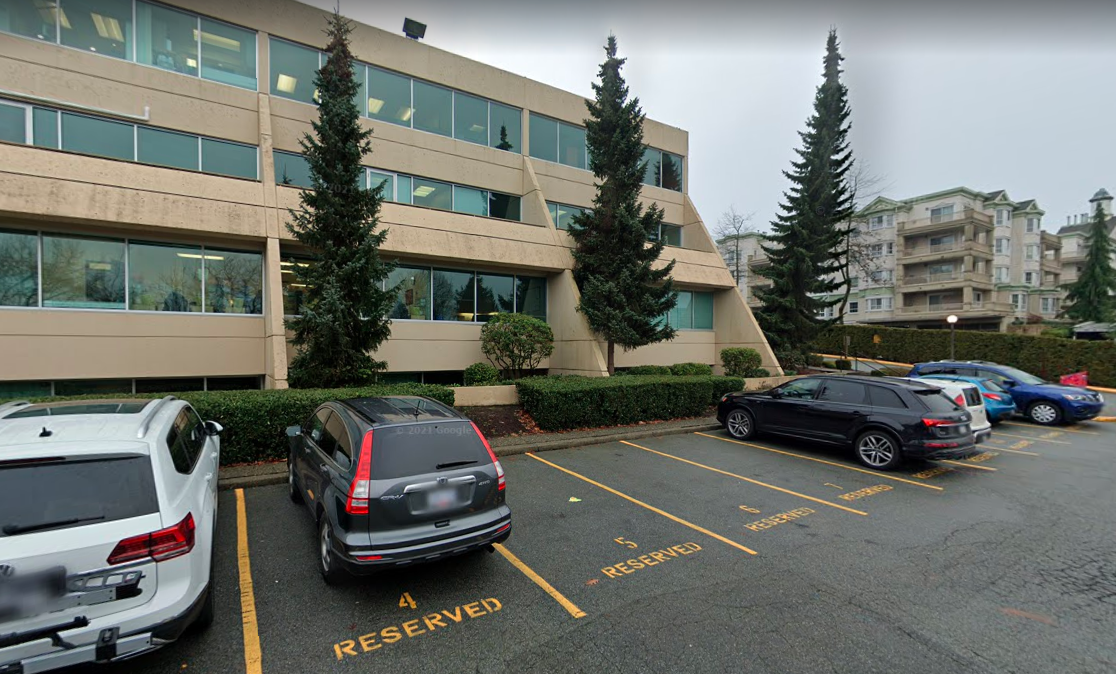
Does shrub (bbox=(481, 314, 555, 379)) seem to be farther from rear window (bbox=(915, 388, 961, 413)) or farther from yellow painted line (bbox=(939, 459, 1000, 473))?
yellow painted line (bbox=(939, 459, 1000, 473))

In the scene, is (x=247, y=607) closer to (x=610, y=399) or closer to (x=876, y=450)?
(x=610, y=399)

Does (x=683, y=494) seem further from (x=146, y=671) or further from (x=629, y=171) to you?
(x=629, y=171)

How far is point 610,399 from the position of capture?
10945 mm

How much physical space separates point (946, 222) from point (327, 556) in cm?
A: 5262

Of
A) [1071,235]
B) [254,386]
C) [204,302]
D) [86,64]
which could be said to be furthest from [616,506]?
[1071,235]

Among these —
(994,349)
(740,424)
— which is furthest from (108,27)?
(994,349)

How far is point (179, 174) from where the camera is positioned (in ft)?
34.4

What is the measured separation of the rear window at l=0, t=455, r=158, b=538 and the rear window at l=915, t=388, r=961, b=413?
10.4 metres

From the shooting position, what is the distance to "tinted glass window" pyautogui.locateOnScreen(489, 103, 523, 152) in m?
16.8

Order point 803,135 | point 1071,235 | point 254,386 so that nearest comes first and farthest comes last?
A: point 254,386
point 803,135
point 1071,235

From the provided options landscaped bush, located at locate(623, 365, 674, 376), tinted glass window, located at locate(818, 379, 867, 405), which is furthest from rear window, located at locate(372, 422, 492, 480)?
landscaped bush, located at locate(623, 365, 674, 376)

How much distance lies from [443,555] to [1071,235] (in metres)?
78.2

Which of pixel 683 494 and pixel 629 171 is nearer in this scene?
pixel 683 494

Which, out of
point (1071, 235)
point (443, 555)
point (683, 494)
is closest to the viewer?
point (443, 555)
